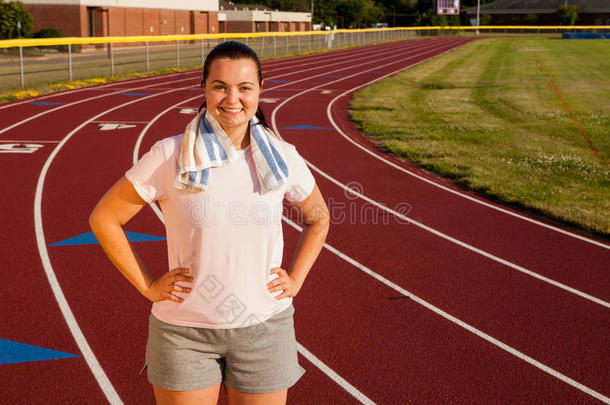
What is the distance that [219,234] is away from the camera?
99.1 inches

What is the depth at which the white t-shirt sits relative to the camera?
8.28 feet

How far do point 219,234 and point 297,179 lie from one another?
0.38m

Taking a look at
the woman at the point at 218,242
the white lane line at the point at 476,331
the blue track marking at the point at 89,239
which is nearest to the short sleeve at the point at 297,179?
the woman at the point at 218,242

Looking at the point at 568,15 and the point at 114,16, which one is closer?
the point at 114,16

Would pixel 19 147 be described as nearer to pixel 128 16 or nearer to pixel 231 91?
pixel 231 91

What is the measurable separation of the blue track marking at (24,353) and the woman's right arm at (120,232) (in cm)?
290

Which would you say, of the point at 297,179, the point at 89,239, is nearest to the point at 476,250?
the point at 89,239

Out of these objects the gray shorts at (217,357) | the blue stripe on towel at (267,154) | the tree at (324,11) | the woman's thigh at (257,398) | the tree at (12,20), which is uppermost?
the tree at (324,11)

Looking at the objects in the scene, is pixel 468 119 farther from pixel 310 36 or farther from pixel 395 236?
pixel 310 36

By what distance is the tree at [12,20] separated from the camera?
40.5 m

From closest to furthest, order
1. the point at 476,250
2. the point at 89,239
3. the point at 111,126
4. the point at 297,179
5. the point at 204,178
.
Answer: the point at 204,178 < the point at 297,179 < the point at 476,250 < the point at 89,239 < the point at 111,126

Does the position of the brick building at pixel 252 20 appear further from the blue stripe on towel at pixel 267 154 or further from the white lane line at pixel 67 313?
the blue stripe on towel at pixel 267 154

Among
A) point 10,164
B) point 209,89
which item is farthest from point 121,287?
point 10,164

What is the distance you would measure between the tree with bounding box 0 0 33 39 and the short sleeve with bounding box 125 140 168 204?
4171 centimetres
